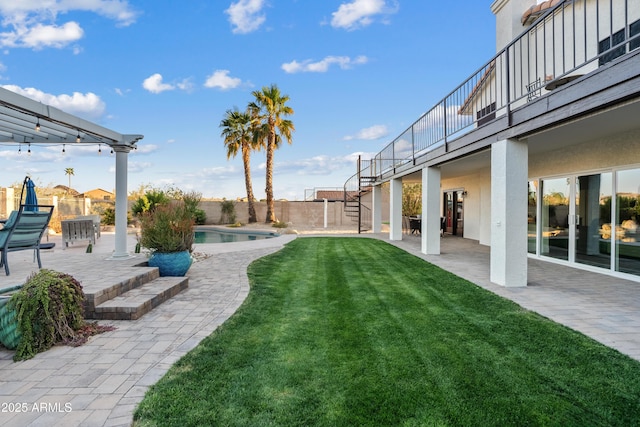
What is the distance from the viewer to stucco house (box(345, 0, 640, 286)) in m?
4.18

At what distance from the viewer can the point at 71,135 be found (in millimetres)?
7555

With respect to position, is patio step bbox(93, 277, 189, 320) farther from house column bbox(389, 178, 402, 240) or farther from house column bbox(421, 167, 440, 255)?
house column bbox(389, 178, 402, 240)

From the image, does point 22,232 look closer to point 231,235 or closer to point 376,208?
point 231,235

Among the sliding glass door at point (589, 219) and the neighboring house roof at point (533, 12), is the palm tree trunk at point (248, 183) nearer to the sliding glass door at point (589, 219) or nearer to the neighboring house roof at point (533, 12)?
the neighboring house roof at point (533, 12)

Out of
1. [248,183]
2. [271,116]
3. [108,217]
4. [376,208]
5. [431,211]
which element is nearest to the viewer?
[431,211]

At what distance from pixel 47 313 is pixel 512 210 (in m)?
6.25

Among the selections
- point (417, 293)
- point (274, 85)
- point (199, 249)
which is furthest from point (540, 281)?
point (274, 85)

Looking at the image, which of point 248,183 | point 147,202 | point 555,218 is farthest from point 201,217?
point 555,218

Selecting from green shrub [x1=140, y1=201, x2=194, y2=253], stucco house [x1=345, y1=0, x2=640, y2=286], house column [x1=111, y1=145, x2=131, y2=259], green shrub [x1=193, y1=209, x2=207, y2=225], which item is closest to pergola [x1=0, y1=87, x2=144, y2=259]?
house column [x1=111, y1=145, x2=131, y2=259]

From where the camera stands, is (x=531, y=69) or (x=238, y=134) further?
(x=238, y=134)

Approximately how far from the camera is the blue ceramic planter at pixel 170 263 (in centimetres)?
601

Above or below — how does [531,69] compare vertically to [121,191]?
above

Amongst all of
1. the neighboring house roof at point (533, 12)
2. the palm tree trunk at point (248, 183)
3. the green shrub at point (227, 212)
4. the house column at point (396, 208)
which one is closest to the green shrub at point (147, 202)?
the green shrub at point (227, 212)

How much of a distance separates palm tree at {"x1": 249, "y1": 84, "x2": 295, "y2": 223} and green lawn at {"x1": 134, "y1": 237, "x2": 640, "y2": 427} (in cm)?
1621
